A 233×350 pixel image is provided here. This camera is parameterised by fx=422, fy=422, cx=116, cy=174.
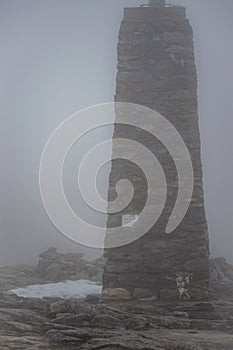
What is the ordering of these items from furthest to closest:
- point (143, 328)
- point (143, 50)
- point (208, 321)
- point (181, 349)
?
1. point (143, 50)
2. point (208, 321)
3. point (143, 328)
4. point (181, 349)

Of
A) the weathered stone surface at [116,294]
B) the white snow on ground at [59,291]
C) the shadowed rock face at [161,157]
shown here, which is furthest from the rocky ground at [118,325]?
the white snow on ground at [59,291]

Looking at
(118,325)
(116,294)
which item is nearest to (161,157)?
(116,294)

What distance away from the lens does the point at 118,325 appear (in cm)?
457

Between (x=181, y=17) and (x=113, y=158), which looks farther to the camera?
(x=181, y=17)

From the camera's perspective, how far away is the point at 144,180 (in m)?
6.43

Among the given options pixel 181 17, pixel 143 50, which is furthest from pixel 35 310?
pixel 181 17

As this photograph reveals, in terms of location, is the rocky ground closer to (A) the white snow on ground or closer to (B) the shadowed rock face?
(B) the shadowed rock face

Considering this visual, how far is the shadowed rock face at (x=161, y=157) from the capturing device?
608 centimetres

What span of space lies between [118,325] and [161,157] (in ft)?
9.23

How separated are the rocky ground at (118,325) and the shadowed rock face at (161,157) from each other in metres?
0.34

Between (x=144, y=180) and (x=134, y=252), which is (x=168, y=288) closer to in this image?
(x=134, y=252)

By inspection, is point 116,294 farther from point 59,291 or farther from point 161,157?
point 59,291

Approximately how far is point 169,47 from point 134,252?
3.42 metres

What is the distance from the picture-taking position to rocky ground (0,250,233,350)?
3838 mm
